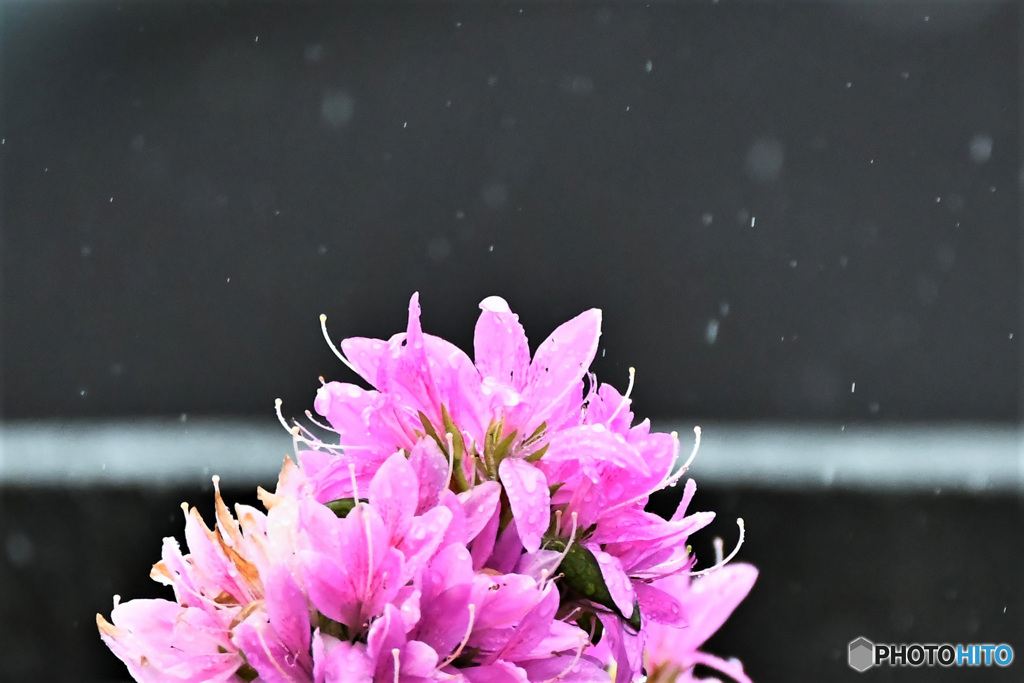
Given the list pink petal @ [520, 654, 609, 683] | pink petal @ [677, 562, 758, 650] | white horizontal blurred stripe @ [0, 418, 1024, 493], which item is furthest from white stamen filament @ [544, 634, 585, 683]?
white horizontal blurred stripe @ [0, 418, 1024, 493]

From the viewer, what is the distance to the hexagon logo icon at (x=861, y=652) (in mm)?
2029

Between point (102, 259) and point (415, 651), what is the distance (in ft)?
9.35

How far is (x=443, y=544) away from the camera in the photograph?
349mm

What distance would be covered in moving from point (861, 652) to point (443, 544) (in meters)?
1.91

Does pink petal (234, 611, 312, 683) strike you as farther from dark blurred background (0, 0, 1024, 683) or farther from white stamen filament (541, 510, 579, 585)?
dark blurred background (0, 0, 1024, 683)

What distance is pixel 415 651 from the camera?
34 centimetres

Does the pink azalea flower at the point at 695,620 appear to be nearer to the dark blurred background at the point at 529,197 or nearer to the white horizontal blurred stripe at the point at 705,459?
the white horizontal blurred stripe at the point at 705,459

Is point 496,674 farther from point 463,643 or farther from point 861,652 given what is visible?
point 861,652

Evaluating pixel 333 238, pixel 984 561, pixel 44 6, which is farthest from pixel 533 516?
pixel 44 6

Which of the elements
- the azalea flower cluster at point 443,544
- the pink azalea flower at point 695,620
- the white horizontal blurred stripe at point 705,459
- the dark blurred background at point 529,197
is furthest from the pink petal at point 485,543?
the dark blurred background at point 529,197

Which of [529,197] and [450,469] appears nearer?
[450,469]

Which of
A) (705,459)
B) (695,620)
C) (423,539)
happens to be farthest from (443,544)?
(705,459)

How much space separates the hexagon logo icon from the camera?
6.66 ft

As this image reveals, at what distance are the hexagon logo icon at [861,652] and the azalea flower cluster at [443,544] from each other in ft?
5.85
